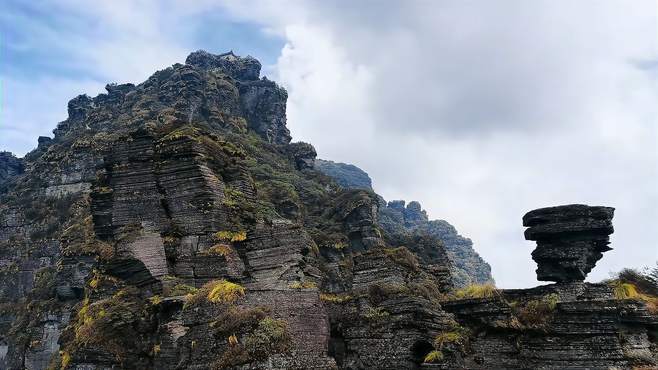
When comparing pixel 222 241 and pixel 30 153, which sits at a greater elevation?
pixel 30 153

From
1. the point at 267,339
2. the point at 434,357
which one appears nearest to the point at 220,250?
the point at 267,339

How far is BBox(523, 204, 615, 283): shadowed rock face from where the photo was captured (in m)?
16.8

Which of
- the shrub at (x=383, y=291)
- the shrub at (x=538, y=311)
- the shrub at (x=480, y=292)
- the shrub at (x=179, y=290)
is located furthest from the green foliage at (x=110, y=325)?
the shrub at (x=538, y=311)

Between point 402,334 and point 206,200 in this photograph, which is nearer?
point 402,334

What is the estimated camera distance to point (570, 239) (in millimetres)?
17250

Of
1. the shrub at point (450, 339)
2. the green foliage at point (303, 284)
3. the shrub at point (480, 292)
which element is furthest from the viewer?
the green foliage at point (303, 284)

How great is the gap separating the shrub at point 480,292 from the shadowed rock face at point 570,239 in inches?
67.1

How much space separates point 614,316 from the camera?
589 inches

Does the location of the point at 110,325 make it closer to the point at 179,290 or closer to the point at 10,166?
the point at 179,290

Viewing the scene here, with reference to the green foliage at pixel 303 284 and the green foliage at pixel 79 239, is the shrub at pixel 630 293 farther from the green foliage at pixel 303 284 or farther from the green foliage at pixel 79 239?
the green foliage at pixel 79 239

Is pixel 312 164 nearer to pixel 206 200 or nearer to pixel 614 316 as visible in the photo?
pixel 206 200

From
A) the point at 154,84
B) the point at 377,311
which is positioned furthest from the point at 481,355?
the point at 154,84

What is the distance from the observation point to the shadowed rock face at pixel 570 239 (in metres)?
16.8

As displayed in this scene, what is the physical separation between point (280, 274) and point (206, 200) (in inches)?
247
